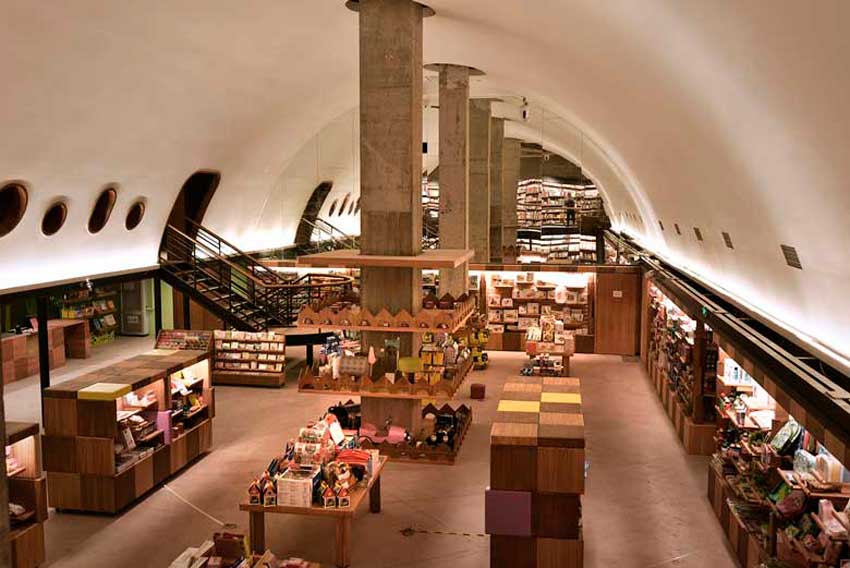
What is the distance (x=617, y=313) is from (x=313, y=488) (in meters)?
13.0

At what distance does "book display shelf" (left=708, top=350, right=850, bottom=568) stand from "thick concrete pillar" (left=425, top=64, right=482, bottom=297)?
29.3 feet

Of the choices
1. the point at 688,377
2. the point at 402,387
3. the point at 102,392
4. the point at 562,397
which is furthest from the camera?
the point at 688,377

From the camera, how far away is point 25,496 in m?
7.54

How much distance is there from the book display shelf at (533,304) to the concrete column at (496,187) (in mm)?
2778

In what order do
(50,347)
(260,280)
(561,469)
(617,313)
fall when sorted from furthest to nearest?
(617,313) → (260,280) → (50,347) → (561,469)

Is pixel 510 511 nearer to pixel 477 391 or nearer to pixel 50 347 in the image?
pixel 477 391

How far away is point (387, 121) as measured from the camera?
11.1 metres

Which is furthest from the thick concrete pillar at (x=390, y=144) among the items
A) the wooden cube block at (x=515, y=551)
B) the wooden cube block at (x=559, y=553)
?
the wooden cube block at (x=559, y=553)

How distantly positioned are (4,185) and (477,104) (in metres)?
14.0

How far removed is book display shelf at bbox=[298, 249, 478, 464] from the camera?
1085cm

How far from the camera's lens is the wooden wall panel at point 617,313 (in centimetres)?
1928

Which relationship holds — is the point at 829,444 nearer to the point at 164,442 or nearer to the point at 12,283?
the point at 164,442

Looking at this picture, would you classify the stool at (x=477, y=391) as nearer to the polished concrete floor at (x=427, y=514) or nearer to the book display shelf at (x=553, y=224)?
the polished concrete floor at (x=427, y=514)

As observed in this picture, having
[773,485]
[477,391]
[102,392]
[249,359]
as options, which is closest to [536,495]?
[773,485]
